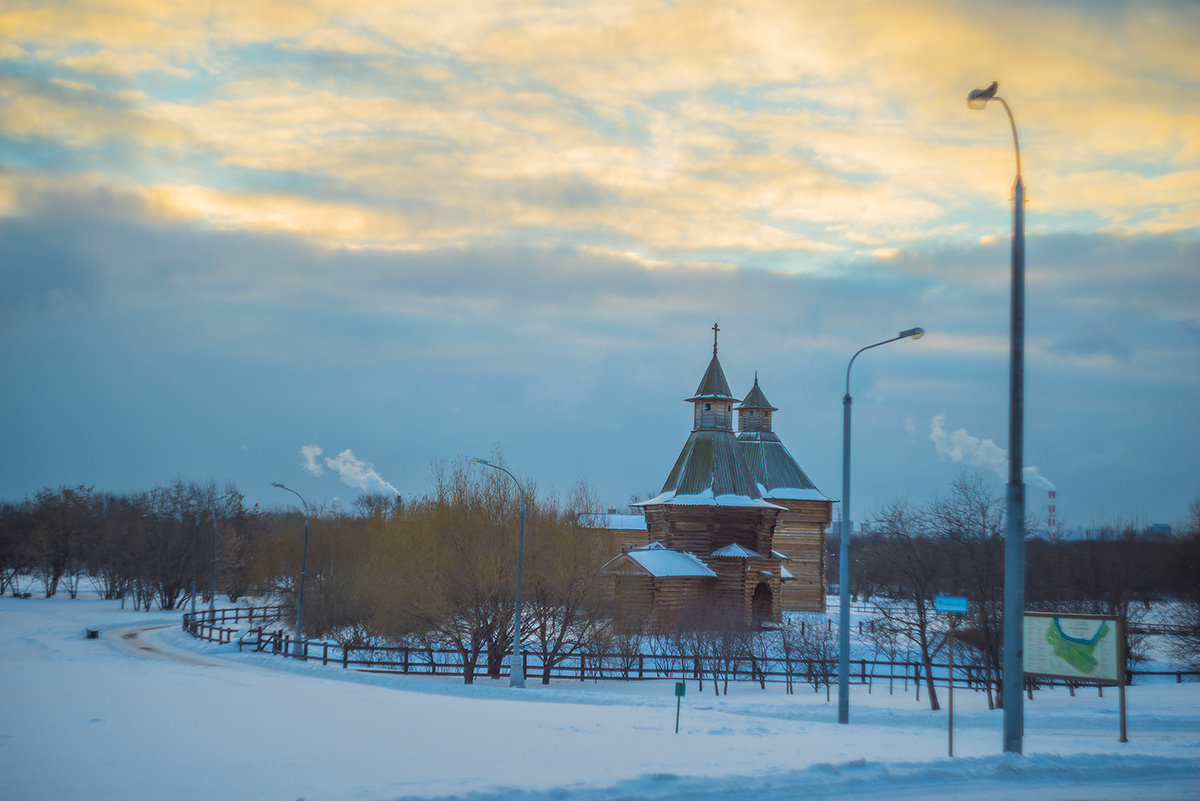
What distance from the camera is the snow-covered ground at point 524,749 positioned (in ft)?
Result: 36.1

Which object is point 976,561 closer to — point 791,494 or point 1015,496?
point 1015,496

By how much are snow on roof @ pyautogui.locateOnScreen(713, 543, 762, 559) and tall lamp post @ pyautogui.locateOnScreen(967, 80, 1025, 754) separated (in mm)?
38998

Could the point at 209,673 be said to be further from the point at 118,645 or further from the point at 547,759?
the point at 547,759

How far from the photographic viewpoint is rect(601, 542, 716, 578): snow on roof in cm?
4769

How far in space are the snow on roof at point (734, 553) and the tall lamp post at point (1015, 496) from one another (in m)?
39.0

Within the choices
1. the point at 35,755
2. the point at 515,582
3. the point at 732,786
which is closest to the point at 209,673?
the point at 515,582

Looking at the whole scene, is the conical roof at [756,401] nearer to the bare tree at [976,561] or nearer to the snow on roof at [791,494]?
the snow on roof at [791,494]

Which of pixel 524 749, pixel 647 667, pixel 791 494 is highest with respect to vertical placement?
pixel 791 494

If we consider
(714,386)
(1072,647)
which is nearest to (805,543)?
(714,386)

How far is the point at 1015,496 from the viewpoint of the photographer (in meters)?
13.5

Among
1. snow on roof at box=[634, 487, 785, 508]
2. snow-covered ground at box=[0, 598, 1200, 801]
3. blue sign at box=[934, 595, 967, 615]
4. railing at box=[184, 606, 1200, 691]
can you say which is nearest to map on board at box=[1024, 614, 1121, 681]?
snow-covered ground at box=[0, 598, 1200, 801]

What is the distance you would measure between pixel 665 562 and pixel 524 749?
36.5 m

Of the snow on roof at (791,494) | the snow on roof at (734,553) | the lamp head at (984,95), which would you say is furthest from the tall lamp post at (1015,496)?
the snow on roof at (791,494)

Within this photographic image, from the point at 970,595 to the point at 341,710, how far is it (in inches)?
801
